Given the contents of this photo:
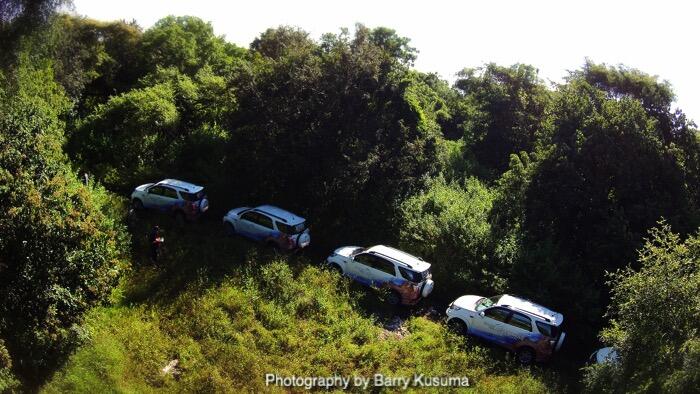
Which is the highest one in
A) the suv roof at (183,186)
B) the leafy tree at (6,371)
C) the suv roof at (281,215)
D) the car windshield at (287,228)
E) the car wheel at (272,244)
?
the suv roof at (281,215)

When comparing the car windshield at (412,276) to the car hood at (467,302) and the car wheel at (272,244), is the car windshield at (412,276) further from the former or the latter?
the car wheel at (272,244)

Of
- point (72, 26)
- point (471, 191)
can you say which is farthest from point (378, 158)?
point (72, 26)

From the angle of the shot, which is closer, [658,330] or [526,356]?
[658,330]

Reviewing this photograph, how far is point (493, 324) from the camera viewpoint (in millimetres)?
15305

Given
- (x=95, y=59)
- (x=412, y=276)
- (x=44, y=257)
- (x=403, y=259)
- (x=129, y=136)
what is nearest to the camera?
(x=44, y=257)

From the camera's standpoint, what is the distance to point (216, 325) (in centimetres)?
1376

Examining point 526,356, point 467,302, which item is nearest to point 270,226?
point 467,302

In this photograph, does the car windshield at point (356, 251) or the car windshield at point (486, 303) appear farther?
the car windshield at point (356, 251)

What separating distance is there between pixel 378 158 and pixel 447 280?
5808 millimetres

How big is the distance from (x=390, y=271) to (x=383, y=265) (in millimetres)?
331

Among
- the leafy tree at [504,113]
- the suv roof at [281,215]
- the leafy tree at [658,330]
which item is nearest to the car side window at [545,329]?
the leafy tree at [658,330]

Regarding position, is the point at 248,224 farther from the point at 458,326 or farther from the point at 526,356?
the point at 526,356

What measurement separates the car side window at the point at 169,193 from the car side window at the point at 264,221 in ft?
11.5

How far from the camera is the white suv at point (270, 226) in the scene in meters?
19.0
